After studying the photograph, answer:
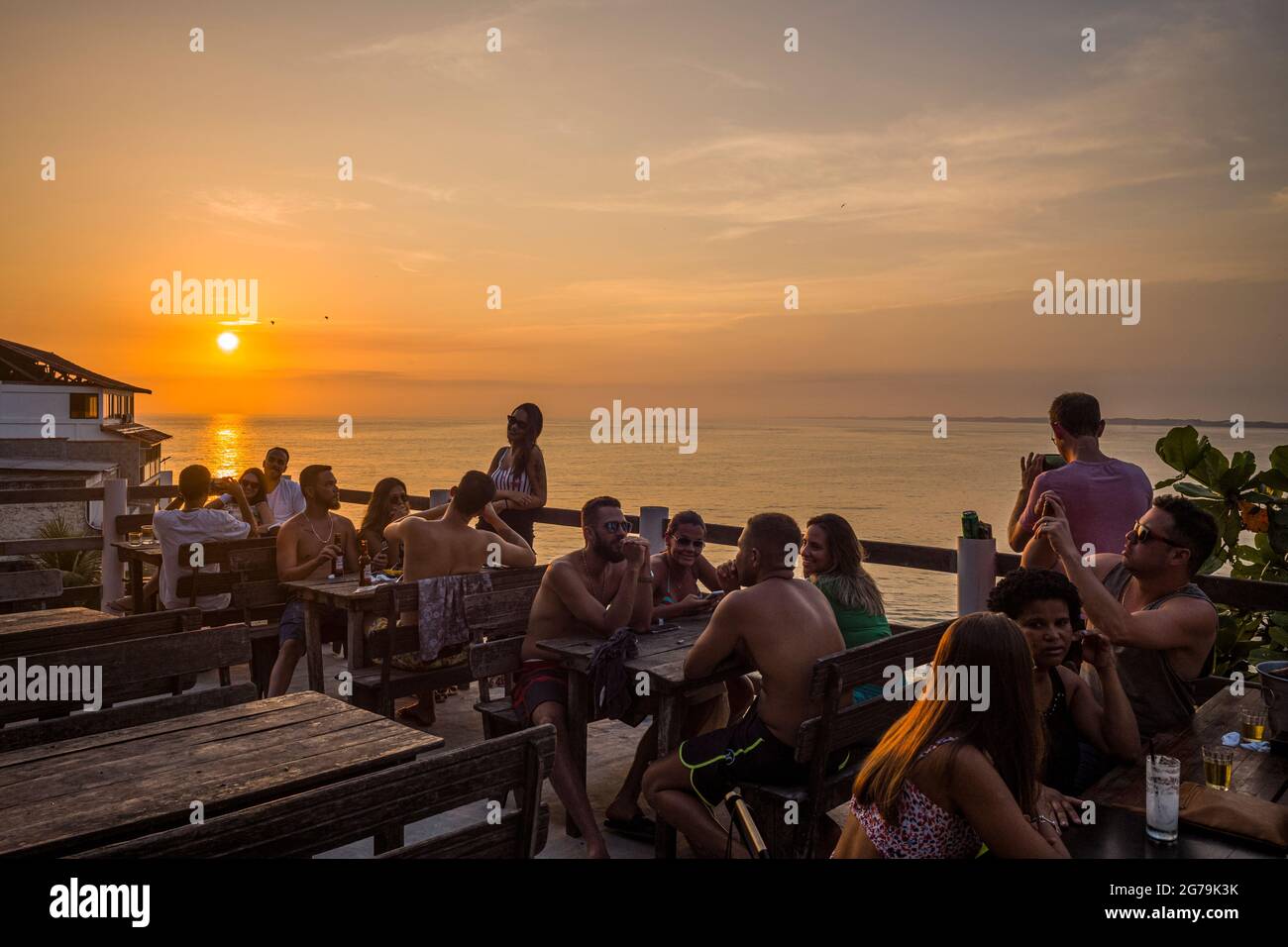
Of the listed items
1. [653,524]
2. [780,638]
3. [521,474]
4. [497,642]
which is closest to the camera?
[780,638]

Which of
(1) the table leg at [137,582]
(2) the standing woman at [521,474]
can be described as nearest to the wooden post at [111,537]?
(1) the table leg at [137,582]

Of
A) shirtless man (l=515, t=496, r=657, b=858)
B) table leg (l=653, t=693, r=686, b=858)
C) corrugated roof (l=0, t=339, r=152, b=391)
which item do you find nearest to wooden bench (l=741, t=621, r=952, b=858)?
table leg (l=653, t=693, r=686, b=858)

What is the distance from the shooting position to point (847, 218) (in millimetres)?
24500

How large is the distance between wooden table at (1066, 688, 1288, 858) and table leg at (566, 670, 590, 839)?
212 cm

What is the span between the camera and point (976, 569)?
4441 mm

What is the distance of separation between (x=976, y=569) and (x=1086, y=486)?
2.06ft

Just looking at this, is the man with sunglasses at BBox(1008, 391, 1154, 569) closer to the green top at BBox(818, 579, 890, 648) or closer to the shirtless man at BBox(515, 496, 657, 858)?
the green top at BBox(818, 579, 890, 648)

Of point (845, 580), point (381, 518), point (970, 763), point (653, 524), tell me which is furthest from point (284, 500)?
point (970, 763)

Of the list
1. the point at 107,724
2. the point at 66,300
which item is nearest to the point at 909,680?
the point at 107,724

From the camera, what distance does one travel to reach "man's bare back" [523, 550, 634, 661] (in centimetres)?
439

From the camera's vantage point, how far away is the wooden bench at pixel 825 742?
316cm

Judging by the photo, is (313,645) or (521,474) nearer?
(313,645)

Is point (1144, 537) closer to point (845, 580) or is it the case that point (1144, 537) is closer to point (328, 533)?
point (845, 580)
